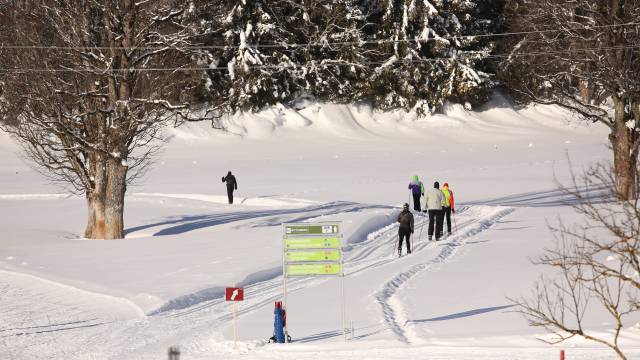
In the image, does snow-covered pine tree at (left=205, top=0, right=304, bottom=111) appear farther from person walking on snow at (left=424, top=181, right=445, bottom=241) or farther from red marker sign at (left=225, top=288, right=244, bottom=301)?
red marker sign at (left=225, top=288, right=244, bottom=301)

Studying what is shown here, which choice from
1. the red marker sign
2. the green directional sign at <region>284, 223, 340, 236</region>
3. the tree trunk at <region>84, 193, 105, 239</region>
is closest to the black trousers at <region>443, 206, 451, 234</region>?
the tree trunk at <region>84, 193, 105, 239</region>

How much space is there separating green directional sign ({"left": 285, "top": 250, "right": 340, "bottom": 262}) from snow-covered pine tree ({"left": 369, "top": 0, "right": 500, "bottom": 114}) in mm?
53525

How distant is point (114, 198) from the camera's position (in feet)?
97.1

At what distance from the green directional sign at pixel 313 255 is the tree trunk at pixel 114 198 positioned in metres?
15.3

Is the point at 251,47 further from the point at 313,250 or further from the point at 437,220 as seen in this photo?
the point at 313,250

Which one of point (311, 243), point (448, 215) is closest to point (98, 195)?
point (448, 215)

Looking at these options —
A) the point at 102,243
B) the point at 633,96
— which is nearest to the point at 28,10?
the point at 102,243

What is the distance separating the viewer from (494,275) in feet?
65.0

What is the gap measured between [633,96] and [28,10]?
20.0 m

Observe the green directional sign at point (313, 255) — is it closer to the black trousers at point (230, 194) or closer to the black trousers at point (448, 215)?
the black trousers at point (448, 215)

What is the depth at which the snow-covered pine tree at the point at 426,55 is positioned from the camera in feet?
224

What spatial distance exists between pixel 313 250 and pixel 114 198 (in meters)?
15.9

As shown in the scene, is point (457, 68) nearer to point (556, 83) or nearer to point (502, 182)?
point (502, 182)

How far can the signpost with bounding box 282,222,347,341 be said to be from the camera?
588 inches
